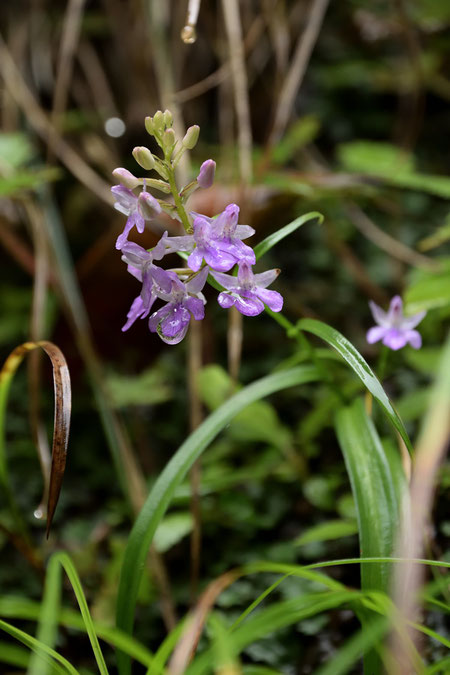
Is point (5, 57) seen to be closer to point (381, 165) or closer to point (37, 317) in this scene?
point (37, 317)

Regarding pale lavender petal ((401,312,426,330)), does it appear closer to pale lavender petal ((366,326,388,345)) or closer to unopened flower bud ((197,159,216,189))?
pale lavender petal ((366,326,388,345))

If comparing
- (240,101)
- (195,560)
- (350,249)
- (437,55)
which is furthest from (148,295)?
(437,55)

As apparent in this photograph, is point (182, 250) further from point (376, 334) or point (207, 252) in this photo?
point (376, 334)

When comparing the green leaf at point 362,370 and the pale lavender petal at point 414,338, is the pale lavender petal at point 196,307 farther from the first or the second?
the pale lavender petal at point 414,338

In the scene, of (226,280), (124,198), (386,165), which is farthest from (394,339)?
(386,165)

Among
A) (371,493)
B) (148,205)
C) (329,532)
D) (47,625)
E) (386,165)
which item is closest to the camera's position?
(47,625)

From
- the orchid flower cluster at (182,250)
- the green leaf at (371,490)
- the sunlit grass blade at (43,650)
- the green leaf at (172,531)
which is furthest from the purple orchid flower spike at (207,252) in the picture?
the green leaf at (172,531)

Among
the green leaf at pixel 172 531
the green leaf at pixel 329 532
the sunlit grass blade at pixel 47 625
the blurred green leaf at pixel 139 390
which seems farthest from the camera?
the blurred green leaf at pixel 139 390
